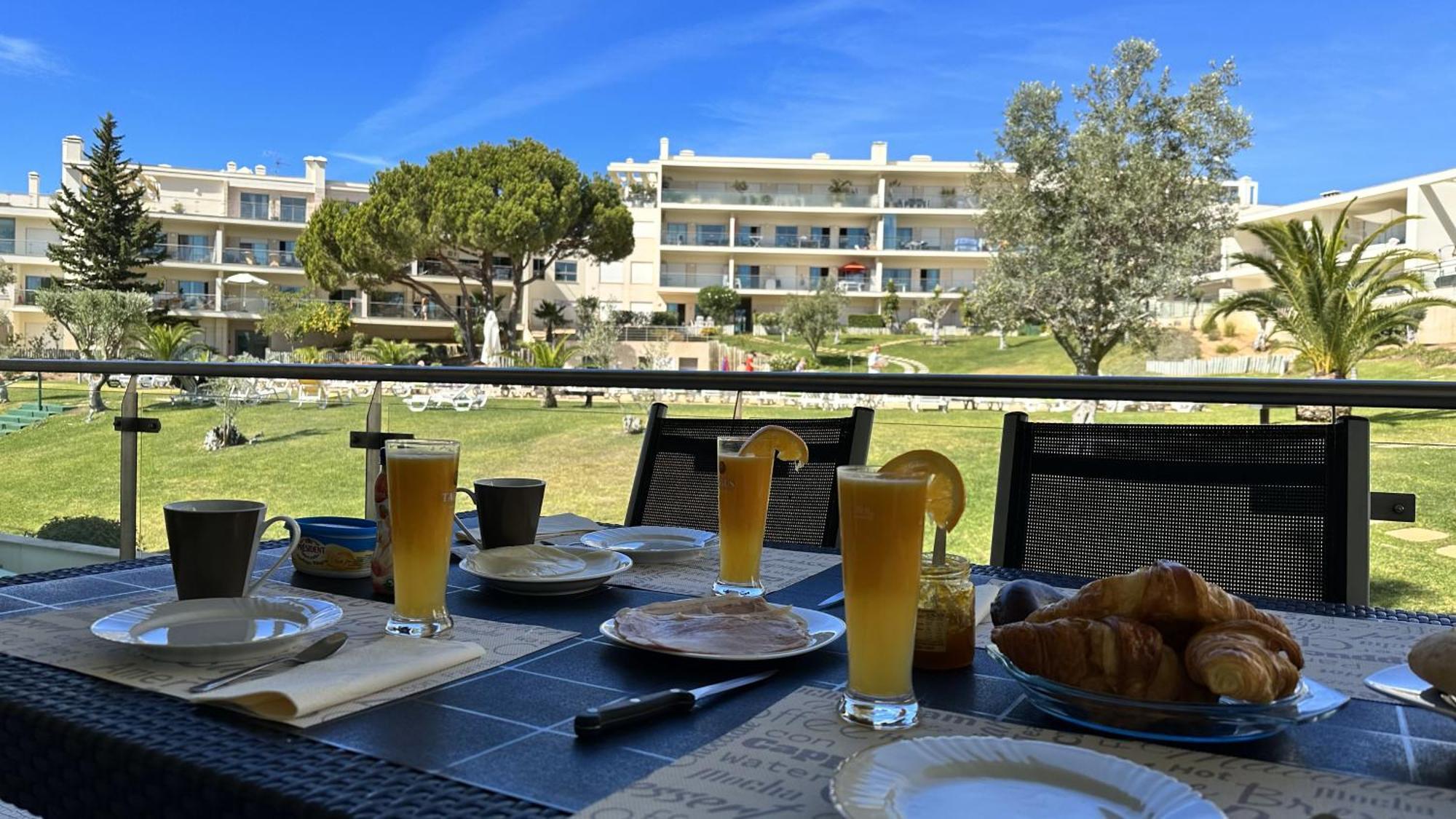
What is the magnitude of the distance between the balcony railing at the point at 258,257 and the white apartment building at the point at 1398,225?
2569cm

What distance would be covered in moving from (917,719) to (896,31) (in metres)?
66.4

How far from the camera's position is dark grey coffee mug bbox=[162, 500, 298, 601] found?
0.90m

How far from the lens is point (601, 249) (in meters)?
25.5

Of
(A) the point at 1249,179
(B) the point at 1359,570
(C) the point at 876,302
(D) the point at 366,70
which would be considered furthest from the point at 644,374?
(D) the point at 366,70

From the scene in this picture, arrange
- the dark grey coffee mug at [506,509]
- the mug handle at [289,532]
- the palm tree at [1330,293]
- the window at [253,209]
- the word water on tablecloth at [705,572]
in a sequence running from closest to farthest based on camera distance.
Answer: the mug handle at [289,532] → the word water on tablecloth at [705,572] → the dark grey coffee mug at [506,509] → the palm tree at [1330,293] → the window at [253,209]

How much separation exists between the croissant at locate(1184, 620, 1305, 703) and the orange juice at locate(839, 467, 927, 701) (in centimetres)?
17

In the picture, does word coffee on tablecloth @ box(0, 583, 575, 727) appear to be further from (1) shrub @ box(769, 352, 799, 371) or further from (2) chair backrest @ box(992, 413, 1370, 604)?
(1) shrub @ box(769, 352, 799, 371)

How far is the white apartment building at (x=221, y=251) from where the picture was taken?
29.6m

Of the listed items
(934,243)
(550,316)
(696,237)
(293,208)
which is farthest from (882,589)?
(934,243)

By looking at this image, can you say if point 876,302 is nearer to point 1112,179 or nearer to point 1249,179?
point 1249,179

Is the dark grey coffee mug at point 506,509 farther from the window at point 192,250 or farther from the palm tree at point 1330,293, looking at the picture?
the window at point 192,250

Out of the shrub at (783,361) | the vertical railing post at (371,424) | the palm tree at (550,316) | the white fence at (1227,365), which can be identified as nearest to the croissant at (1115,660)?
the vertical railing post at (371,424)

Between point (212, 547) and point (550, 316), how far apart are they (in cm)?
3092

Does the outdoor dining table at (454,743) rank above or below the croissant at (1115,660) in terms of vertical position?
below
